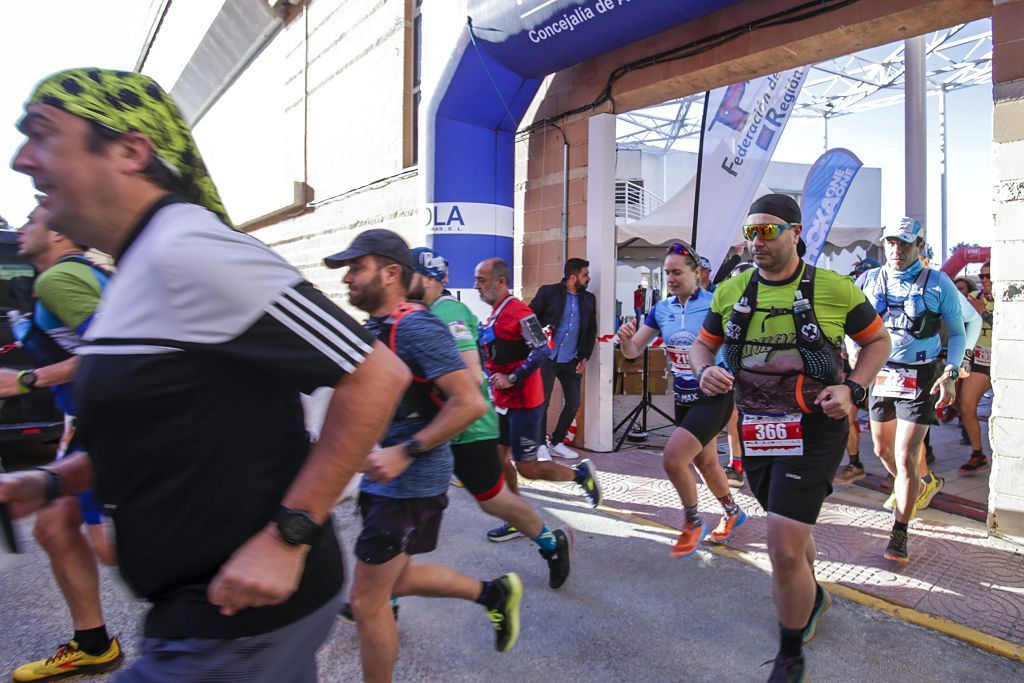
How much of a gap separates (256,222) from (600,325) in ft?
36.5

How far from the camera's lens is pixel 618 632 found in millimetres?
3223

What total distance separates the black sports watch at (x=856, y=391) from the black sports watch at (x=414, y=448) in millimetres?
1769

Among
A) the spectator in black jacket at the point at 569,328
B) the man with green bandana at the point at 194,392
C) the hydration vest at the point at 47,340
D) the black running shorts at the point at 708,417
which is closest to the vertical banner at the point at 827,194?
the spectator in black jacket at the point at 569,328

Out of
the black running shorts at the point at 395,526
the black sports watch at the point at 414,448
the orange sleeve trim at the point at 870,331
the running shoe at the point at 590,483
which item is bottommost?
the running shoe at the point at 590,483

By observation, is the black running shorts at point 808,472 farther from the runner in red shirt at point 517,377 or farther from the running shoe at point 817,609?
the runner in red shirt at point 517,377

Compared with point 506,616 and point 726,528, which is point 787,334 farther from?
point 726,528

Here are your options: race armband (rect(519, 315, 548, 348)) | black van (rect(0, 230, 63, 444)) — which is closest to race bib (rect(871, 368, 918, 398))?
race armband (rect(519, 315, 548, 348))

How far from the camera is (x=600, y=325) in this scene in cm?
682

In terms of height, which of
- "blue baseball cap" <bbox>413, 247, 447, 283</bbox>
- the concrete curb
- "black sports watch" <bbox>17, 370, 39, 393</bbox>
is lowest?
the concrete curb

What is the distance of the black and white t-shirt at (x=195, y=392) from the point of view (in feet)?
3.60

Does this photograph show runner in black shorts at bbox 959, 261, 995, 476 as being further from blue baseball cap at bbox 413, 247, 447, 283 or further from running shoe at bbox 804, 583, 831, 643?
blue baseball cap at bbox 413, 247, 447, 283

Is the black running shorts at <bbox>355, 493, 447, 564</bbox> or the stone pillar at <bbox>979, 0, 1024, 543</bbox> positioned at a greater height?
the stone pillar at <bbox>979, 0, 1024, 543</bbox>

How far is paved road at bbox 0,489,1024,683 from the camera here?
2873 millimetres

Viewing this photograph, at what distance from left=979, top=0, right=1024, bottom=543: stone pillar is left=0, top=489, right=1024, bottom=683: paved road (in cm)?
152
